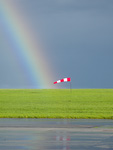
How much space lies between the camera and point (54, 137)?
47.2 ft

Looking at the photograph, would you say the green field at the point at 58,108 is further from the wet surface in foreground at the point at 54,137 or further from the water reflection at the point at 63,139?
the water reflection at the point at 63,139

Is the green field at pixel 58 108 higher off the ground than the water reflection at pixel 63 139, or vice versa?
the green field at pixel 58 108

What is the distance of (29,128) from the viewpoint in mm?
17453

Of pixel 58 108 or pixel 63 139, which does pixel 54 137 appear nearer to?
pixel 63 139

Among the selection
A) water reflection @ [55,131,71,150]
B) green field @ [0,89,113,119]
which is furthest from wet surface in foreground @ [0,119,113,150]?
green field @ [0,89,113,119]

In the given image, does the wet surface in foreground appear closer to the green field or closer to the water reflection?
the water reflection

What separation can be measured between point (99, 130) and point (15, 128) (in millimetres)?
2948

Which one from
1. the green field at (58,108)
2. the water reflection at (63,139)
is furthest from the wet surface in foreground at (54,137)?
the green field at (58,108)

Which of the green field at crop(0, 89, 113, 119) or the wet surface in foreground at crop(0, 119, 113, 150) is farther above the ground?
the green field at crop(0, 89, 113, 119)

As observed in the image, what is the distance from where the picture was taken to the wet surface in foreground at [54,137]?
12.3 meters

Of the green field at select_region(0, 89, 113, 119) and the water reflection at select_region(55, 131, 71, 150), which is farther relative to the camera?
the green field at select_region(0, 89, 113, 119)

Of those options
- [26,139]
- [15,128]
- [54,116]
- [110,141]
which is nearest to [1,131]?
[15,128]

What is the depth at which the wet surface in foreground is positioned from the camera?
12.3 meters

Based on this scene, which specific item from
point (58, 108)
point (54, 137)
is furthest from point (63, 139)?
point (58, 108)
